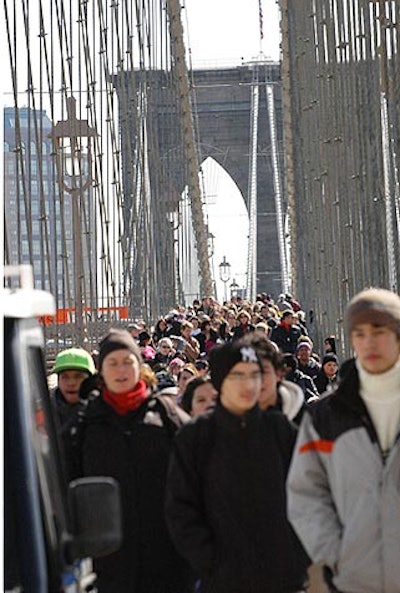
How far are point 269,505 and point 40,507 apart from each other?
1.77 metres

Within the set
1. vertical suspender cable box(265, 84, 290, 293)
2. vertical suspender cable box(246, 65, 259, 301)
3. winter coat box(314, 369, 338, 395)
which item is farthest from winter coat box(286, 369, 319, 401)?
vertical suspender cable box(265, 84, 290, 293)

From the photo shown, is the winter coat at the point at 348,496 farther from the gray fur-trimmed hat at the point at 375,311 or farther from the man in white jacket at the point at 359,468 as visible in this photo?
the gray fur-trimmed hat at the point at 375,311

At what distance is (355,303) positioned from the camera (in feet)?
16.6

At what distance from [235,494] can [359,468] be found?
55 centimetres

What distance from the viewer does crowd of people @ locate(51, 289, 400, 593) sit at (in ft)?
16.0

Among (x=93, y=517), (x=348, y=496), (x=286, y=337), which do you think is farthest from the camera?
(x=286, y=337)

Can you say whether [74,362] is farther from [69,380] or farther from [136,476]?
[136,476]

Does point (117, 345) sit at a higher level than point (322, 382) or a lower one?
lower

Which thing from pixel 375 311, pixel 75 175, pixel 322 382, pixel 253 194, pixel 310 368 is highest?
pixel 253 194

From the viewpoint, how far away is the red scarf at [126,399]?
5750 mm

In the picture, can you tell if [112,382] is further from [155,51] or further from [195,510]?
[155,51]

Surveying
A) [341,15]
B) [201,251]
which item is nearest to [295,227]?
[201,251]

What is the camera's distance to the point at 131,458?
578 centimetres

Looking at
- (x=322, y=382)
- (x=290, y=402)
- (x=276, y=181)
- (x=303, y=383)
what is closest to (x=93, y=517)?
(x=290, y=402)
